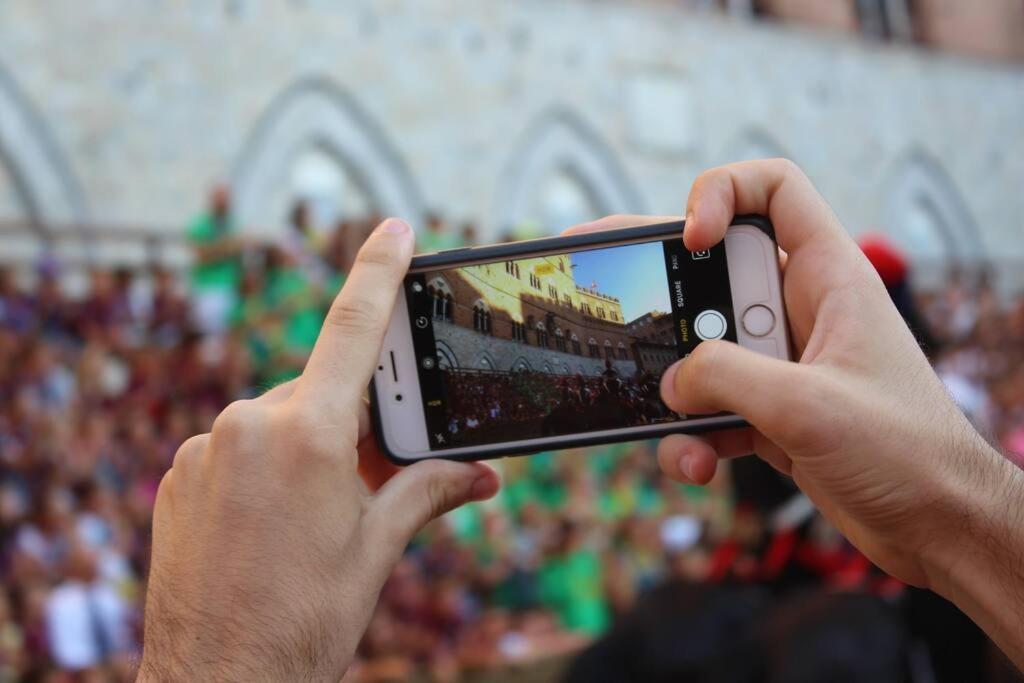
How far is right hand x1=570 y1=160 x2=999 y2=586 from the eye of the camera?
4.28 ft

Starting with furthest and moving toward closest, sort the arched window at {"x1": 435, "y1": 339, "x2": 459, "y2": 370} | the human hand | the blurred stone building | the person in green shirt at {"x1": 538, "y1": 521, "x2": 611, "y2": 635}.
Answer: the blurred stone building < the person in green shirt at {"x1": 538, "y1": 521, "x2": 611, "y2": 635} < the arched window at {"x1": 435, "y1": 339, "x2": 459, "y2": 370} < the human hand

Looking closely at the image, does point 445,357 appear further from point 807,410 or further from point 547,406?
point 807,410

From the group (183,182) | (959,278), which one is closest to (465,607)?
(183,182)

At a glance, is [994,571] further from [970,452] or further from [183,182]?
[183,182]

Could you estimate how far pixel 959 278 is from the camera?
17453 mm

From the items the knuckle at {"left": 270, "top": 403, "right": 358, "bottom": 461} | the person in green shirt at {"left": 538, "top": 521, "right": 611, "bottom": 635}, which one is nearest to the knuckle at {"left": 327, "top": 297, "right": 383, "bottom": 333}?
the knuckle at {"left": 270, "top": 403, "right": 358, "bottom": 461}

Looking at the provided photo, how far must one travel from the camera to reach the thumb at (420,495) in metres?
1.37

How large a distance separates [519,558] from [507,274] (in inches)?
240

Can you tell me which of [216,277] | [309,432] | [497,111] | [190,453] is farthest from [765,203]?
[497,111]

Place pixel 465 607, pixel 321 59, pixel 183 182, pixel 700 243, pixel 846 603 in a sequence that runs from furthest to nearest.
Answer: pixel 321 59
pixel 183 182
pixel 465 607
pixel 846 603
pixel 700 243

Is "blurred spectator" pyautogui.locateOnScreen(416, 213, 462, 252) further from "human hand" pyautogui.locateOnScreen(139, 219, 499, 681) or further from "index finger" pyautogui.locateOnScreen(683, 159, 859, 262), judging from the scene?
"human hand" pyautogui.locateOnScreen(139, 219, 499, 681)

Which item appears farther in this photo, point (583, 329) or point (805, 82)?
point (805, 82)

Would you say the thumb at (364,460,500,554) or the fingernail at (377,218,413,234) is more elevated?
the fingernail at (377,218,413,234)

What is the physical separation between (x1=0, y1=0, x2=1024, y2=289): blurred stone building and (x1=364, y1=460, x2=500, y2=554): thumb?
27.2 ft
